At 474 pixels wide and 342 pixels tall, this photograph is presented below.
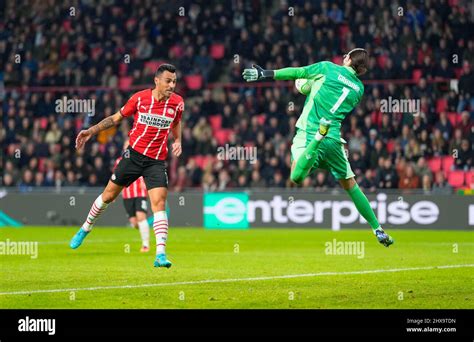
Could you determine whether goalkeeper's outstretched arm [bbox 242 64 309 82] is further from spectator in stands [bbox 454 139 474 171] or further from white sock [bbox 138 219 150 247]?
spectator in stands [bbox 454 139 474 171]

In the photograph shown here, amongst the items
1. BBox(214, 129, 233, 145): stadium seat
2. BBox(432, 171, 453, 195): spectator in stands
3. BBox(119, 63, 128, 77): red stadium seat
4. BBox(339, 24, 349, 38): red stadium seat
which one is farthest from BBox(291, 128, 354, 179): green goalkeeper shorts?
BBox(119, 63, 128, 77): red stadium seat

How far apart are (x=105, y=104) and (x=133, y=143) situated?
1617cm

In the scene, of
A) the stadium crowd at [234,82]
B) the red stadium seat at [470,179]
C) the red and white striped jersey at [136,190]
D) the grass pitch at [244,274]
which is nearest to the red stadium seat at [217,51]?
the stadium crowd at [234,82]

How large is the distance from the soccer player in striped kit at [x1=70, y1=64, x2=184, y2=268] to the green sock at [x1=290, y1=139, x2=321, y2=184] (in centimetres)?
167

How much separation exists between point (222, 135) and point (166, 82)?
15.0 m

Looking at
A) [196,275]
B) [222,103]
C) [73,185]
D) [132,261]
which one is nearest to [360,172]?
[222,103]

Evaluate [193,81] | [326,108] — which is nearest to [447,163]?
[193,81]

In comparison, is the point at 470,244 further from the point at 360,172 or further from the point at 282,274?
the point at 282,274

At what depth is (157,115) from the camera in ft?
43.3

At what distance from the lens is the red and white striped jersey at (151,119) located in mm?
13141

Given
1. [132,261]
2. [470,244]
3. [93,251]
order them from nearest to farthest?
[132,261] < [93,251] < [470,244]

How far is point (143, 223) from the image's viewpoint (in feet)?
59.8

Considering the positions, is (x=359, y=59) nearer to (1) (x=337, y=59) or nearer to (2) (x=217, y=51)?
(1) (x=337, y=59)

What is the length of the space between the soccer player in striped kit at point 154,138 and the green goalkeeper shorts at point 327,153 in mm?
1567
